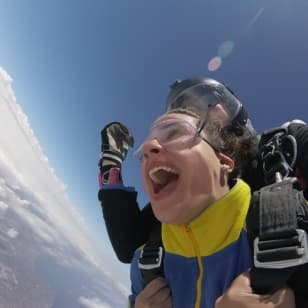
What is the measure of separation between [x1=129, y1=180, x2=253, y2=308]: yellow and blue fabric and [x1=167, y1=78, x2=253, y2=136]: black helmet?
0.31m

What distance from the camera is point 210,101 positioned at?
1.30 metres

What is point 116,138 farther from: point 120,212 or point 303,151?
point 303,151

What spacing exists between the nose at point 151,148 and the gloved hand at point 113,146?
42 cm

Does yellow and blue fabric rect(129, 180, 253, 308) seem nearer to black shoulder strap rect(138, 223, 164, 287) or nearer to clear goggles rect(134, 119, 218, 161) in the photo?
black shoulder strap rect(138, 223, 164, 287)

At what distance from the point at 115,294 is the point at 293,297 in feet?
397

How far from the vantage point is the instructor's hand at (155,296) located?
998 millimetres

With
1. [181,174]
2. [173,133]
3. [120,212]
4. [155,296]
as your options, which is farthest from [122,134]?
[155,296]

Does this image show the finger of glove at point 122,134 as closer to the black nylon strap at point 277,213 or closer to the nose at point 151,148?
the nose at point 151,148

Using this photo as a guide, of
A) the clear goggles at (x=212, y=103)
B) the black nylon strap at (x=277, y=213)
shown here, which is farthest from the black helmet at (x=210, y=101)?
the black nylon strap at (x=277, y=213)

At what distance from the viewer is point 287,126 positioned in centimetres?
118

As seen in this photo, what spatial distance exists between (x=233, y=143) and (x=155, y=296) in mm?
546

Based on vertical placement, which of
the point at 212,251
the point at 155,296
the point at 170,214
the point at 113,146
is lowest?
the point at 155,296

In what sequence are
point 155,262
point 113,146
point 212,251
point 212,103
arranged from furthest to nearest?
point 113,146 < point 212,103 < point 155,262 < point 212,251

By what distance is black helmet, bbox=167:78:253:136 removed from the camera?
126cm
